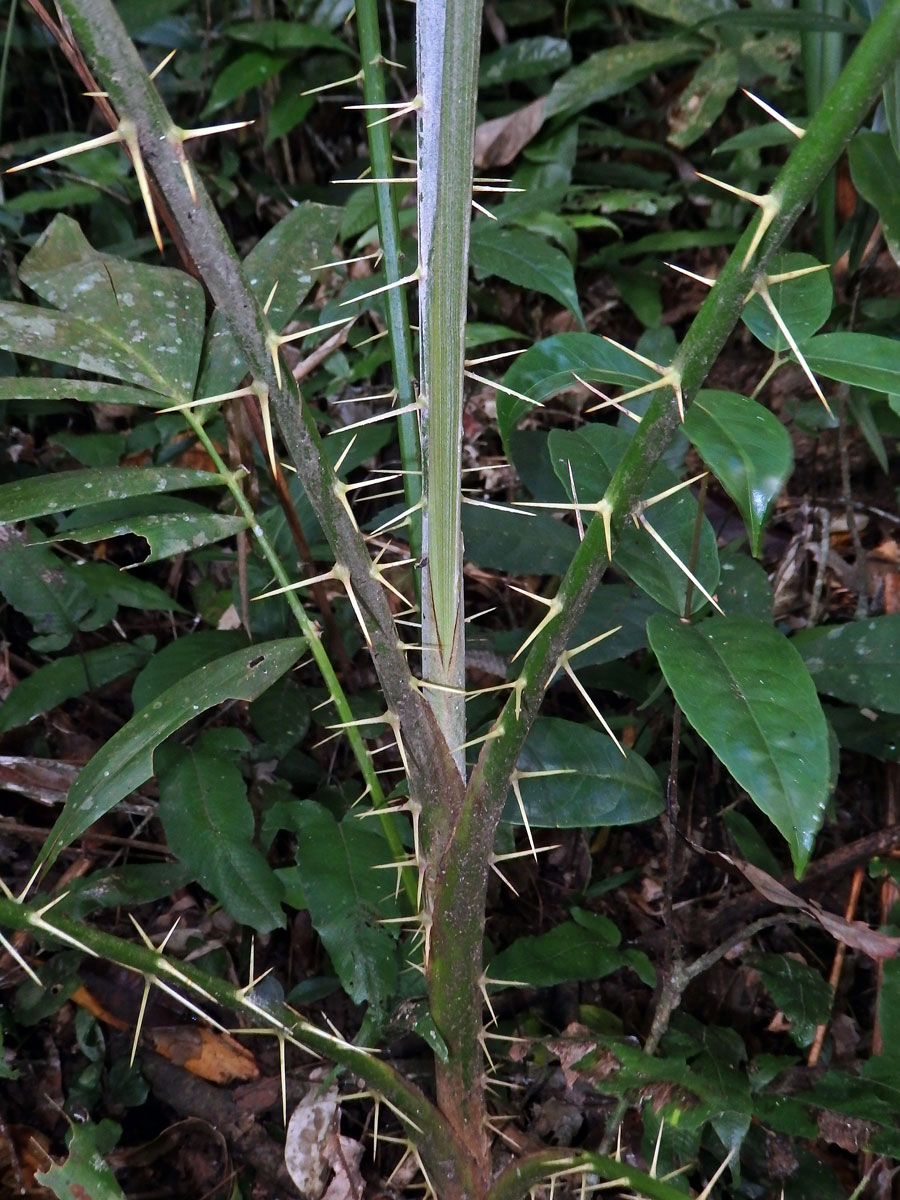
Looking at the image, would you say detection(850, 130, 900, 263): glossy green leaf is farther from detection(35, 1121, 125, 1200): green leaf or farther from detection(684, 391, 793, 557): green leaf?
detection(35, 1121, 125, 1200): green leaf

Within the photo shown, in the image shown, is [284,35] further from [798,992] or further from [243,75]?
[798,992]

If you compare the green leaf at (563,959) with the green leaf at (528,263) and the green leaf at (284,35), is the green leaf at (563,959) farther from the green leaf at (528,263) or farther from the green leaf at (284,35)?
the green leaf at (284,35)

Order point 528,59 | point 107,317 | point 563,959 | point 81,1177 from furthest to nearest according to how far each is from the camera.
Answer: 1. point 528,59
2. point 563,959
3. point 107,317
4. point 81,1177

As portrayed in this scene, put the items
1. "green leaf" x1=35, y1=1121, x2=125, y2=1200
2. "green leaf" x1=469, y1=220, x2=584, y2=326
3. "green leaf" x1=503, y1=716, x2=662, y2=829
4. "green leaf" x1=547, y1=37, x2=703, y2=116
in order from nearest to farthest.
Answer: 1. "green leaf" x1=35, y1=1121, x2=125, y2=1200
2. "green leaf" x1=503, y1=716, x2=662, y2=829
3. "green leaf" x1=469, y1=220, x2=584, y2=326
4. "green leaf" x1=547, y1=37, x2=703, y2=116

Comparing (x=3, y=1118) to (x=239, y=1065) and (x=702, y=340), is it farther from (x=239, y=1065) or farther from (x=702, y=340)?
(x=702, y=340)

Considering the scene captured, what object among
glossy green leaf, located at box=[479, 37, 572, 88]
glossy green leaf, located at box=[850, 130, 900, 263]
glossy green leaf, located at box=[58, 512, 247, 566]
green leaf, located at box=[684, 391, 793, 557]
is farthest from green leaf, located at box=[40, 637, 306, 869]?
glossy green leaf, located at box=[479, 37, 572, 88]

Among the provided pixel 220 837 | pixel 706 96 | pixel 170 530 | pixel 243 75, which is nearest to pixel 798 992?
pixel 220 837

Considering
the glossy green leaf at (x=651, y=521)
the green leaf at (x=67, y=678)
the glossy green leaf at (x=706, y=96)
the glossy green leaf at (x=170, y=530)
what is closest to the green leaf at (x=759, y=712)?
the glossy green leaf at (x=651, y=521)
